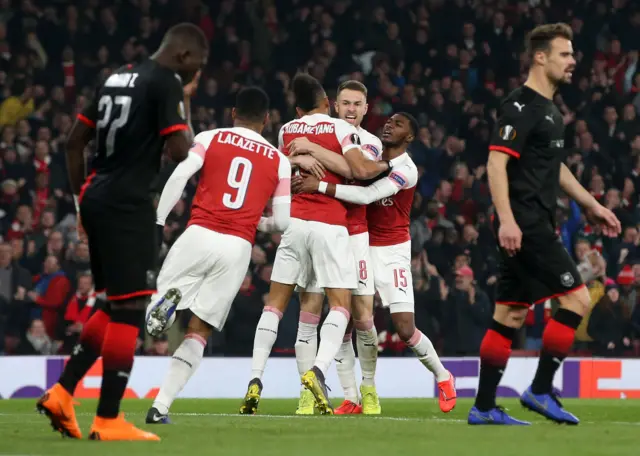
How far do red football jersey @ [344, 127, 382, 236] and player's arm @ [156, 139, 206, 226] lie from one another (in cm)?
176

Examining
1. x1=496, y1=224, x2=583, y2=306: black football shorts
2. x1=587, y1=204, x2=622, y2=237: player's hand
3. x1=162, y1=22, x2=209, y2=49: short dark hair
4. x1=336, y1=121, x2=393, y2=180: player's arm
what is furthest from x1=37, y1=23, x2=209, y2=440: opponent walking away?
x1=336, y1=121, x2=393, y2=180: player's arm

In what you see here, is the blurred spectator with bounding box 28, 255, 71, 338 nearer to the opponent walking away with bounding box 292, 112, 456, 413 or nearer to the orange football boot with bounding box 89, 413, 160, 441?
the opponent walking away with bounding box 292, 112, 456, 413

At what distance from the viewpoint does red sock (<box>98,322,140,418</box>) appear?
6.51 meters

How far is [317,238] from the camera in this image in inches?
377

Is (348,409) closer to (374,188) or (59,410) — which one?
(374,188)

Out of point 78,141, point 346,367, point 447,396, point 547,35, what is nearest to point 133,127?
point 78,141

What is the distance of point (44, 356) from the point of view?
1424 centimetres

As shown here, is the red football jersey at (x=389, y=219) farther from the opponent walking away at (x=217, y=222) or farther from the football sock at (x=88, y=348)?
the football sock at (x=88, y=348)

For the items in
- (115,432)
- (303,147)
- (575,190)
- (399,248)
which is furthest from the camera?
(399,248)

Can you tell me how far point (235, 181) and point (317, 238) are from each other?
140 centimetres

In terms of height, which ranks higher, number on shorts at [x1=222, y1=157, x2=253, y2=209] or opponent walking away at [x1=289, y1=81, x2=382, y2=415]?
number on shorts at [x1=222, y1=157, x2=253, y2=209]

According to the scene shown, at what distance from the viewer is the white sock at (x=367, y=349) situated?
10.1m

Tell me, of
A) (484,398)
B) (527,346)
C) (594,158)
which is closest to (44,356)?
(527,346)

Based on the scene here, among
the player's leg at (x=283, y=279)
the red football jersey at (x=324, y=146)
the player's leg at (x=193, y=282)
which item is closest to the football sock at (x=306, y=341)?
the player's leg at (x=283, y=279)
